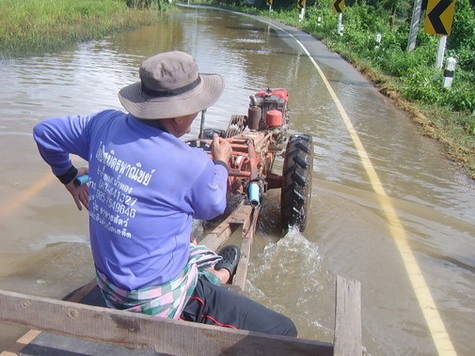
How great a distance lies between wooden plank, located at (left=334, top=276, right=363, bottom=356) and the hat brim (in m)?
1.00

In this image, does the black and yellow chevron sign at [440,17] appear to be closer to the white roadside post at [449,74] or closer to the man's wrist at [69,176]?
the white roadside post at [449,74]

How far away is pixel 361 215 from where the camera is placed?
20.6 feet

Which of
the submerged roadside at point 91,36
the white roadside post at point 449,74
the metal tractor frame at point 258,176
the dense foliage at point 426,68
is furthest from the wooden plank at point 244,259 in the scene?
the white roadside post at point 449,74

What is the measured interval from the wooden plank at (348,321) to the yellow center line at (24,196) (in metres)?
4.84

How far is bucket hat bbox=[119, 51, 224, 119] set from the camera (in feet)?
7.30

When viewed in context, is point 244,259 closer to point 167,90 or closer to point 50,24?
point 167,90

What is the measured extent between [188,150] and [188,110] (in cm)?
18

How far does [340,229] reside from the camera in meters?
5.90

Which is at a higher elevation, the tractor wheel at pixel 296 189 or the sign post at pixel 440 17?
the sign post at pixel 440 17

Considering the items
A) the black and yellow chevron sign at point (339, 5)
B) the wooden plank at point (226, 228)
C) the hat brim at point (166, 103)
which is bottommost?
the wooden plank at point (226, 228)

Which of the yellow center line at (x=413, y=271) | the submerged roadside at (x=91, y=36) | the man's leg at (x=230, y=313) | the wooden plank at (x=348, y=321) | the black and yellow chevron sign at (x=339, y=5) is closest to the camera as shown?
the wooden plank at (x=348, y=321)

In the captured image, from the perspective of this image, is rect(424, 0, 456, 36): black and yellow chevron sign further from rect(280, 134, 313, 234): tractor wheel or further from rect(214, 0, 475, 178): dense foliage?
rect(280, 134, 313, 234): tractor wheel

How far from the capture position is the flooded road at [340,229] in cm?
434

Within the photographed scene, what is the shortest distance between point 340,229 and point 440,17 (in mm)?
9723
